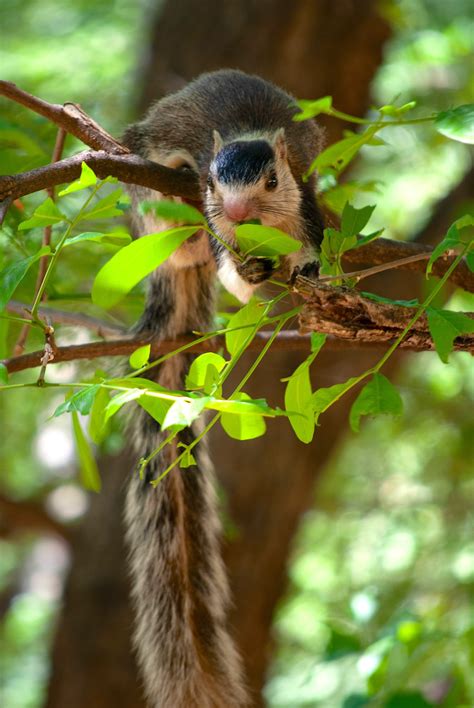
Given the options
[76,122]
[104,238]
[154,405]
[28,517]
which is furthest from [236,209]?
[28,517]

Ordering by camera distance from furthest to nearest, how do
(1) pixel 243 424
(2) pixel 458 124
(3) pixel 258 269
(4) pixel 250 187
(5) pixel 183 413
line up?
(4) pixel 250 187 → (3) pixel 258 269 → (2) pixel 458 124 → (1) pixel 243 424 → (5) pixel 183 413

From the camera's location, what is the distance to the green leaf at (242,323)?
0.95 m

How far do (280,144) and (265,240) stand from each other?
855 millimetres

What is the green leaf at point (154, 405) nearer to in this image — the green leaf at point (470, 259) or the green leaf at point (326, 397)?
the green leaf at point (326, 397)

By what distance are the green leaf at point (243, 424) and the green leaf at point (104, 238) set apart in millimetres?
218

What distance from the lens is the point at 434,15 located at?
3.26 meters

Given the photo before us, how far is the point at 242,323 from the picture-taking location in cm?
97

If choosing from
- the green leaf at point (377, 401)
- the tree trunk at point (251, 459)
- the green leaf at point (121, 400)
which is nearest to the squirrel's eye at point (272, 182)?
the green leaf at point (377, 401)

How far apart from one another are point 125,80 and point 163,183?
264cm

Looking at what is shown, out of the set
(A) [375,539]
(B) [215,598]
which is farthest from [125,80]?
(B) [215,598]

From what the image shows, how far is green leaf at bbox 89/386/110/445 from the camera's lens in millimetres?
882

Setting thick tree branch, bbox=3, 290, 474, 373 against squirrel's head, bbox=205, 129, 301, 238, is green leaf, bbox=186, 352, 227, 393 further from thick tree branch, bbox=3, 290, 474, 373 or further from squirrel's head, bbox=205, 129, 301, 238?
squirrel's head, bbox=205, 129, 301, 238

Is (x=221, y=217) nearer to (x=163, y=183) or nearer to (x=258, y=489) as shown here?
(x=163, y=183)

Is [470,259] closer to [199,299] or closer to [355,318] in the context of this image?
[355,318]
